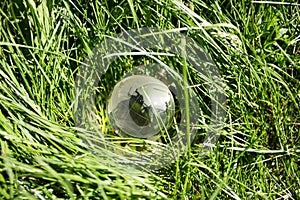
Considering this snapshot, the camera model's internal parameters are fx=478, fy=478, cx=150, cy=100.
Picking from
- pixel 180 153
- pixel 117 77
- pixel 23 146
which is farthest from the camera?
pixel 117 77

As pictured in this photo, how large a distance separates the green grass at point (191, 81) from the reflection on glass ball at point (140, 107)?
0.15ft

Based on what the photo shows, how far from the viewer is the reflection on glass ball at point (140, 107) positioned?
103 centimetres

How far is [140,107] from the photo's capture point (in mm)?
1029

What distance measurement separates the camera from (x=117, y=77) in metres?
1.10

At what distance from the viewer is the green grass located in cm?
92

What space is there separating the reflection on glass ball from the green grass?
0.05 m

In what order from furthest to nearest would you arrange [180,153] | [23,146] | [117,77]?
[117,77] < [180,153] < [23,146]

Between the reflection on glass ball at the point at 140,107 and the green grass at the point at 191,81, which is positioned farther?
the reflection on glass ball at the point at 140,107

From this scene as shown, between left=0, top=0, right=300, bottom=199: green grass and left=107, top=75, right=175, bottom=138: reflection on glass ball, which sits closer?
left=0, top=0, right=300, bottom=199: green grass

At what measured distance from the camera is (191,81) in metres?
1.03

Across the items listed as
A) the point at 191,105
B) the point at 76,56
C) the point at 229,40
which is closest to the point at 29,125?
the point at 76,56

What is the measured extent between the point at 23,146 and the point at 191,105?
38 cm

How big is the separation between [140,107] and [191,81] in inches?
4.8

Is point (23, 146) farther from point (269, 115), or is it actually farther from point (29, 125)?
point (269, 115)
